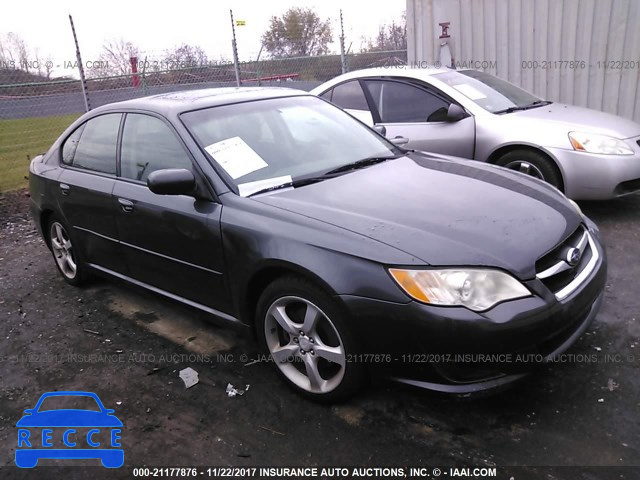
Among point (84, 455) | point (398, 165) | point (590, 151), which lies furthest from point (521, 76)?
point (84, 455)

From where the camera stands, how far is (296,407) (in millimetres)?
2775

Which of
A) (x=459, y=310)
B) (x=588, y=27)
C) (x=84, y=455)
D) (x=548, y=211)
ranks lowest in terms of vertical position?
(x=84, y=455)

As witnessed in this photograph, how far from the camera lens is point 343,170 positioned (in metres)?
3.28

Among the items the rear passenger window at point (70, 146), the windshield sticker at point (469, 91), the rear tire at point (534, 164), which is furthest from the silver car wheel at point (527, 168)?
the rear passenger window at point (70, 146)

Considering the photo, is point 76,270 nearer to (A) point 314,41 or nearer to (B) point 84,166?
(B) point 84,166

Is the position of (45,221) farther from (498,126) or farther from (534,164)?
(534,164)

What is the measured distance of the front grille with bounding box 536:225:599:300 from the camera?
2.41 meters

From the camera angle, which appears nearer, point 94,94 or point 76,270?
point 76,270

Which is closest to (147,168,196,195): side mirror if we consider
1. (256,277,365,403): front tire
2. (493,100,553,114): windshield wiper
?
(256,277,365,403): front tire

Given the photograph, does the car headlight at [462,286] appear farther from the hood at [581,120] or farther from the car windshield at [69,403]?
the hood at [581,120]

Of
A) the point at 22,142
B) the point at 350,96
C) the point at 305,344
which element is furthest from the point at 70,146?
the point at 22,142

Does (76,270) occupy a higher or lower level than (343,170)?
lower

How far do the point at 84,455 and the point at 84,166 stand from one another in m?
2.26

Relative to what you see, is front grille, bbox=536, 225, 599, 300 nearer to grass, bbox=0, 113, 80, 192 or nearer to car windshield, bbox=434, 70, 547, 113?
car windshield, bbox=434, 70, 547, 113
